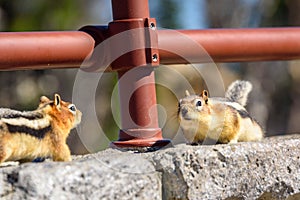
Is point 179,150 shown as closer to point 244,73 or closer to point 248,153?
point 248,153

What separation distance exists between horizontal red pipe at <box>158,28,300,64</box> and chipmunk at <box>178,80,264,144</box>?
0.24m

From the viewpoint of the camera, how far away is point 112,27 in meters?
3.04

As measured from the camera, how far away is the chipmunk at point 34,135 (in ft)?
8.56

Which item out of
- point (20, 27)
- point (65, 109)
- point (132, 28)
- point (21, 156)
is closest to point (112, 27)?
point (132, 28)

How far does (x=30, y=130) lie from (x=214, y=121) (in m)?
1.02

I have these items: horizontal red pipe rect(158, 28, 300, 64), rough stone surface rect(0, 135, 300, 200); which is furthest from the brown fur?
rough stone surface rect(0, 135, 300, 200)

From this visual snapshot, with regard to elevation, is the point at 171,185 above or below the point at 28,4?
below

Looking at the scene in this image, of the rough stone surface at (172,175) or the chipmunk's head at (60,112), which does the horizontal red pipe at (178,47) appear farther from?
the rough stone surface at (172,175)

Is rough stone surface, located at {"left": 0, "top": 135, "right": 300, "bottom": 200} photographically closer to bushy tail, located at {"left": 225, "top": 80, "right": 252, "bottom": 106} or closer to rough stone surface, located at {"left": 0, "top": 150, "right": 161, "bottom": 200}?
rough stone surface, located at {"left": 0, "top": 150, "right": 161, "bottom": 200}

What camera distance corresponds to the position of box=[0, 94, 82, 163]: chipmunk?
2609 mm

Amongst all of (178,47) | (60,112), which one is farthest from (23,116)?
(178,47)

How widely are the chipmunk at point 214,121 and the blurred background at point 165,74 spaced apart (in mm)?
3459

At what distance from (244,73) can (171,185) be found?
1425cm

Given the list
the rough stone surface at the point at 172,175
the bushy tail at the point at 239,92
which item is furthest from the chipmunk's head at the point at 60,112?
the bushy tail at the point at 239,92
